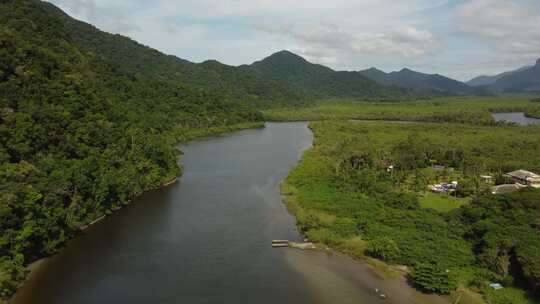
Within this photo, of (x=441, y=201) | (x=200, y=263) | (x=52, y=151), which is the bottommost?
(x=200, y=263)

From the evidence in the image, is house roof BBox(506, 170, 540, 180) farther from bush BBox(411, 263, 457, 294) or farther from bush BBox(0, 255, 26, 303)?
bush BBox(0, 255, 26, 303)

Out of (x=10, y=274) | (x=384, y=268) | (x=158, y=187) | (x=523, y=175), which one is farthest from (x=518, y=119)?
(x=10, y=274)

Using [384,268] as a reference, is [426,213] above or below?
above

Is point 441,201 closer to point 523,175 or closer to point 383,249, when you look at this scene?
point 523,175

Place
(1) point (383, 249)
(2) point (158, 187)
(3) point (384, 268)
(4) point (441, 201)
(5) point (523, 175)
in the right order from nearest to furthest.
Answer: (3) point (384, 268) < (1) point (383, 249) < (4) point (441, 201) < (5) point (523, 175) < (2) point (158, 187)

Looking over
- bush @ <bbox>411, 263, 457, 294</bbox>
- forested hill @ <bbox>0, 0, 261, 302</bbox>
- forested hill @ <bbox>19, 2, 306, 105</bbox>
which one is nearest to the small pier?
bush @ <bbox>411, 263, 457, 294</bbox>

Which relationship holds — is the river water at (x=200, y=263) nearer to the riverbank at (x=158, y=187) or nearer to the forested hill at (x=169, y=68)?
the riverbank at (x=158, y=187)

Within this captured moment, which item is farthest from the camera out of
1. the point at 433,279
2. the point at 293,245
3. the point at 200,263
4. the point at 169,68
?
the point at 169,68
